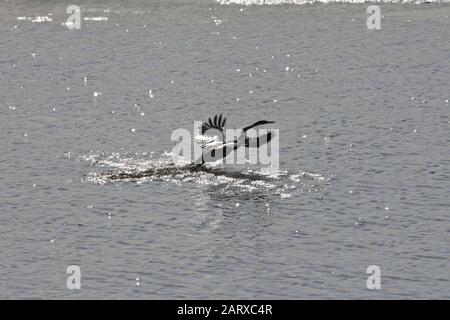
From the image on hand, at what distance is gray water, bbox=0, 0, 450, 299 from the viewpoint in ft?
166

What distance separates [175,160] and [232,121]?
11.8 meters

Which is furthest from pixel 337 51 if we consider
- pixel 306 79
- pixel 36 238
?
pixel 36 238

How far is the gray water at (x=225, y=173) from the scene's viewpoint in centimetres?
5062

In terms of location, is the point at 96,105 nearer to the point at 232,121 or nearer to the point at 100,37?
the point at 232,121

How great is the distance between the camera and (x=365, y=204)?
195 feet

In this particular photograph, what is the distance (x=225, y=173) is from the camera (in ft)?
214
